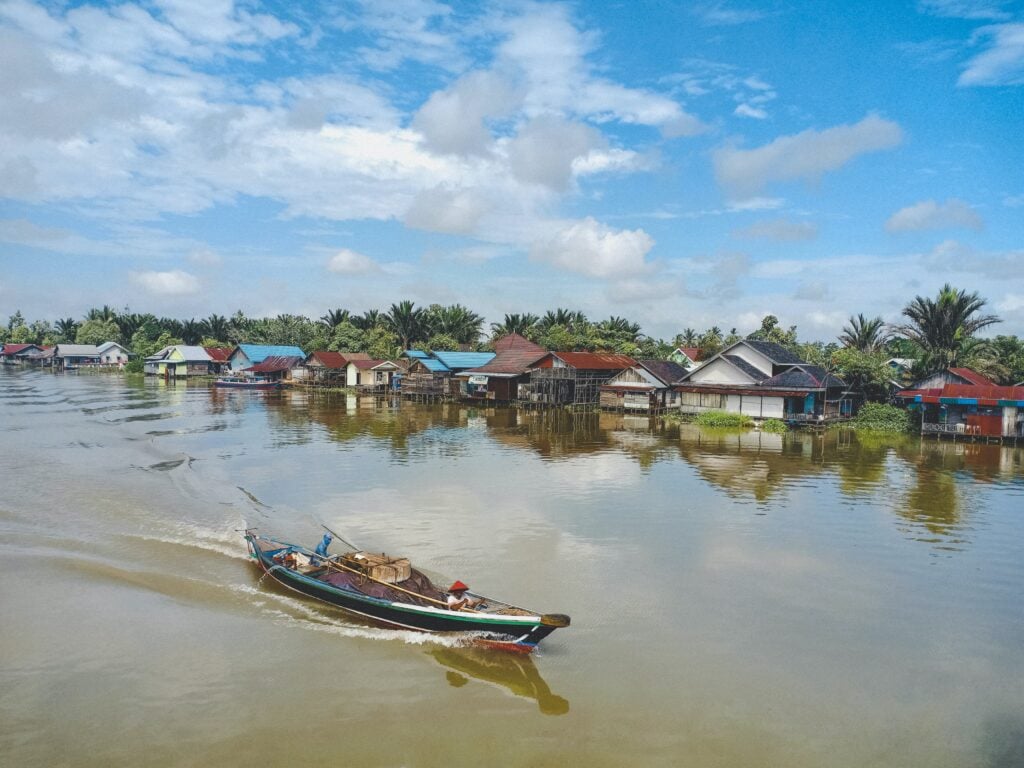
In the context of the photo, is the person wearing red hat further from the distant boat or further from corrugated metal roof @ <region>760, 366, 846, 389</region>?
the distant boat

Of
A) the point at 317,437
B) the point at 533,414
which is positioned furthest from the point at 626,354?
the point at 317,437

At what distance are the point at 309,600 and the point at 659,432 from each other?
25582 mm

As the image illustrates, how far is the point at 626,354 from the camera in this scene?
57.6m

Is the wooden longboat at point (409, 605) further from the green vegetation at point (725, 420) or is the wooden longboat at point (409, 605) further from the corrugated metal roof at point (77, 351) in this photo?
the corrugated metal roof at point (77, 351)

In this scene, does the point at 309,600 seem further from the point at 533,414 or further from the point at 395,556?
the point at 533,414

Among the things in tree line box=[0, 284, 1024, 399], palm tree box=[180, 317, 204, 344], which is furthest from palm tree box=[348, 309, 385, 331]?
palm tree box=[180, 317, 204, 344]

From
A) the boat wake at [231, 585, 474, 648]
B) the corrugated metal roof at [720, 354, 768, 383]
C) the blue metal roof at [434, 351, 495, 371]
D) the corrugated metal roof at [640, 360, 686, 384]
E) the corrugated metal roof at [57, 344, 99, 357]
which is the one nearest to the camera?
the boat wake at [231, 585, 474, 648]

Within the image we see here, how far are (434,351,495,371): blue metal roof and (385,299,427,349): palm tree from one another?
53.6ft

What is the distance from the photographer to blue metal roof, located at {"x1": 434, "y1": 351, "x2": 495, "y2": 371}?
178 feet

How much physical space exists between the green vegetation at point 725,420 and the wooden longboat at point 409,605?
28.5 m

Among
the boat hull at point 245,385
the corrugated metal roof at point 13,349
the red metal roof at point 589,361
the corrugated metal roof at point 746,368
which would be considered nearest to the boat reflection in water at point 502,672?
the corrugated metal roof at point 746,368

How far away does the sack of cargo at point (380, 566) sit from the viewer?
11.9m

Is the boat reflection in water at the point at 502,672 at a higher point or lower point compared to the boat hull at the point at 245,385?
lower

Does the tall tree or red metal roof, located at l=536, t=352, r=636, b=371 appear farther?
the tall tree
